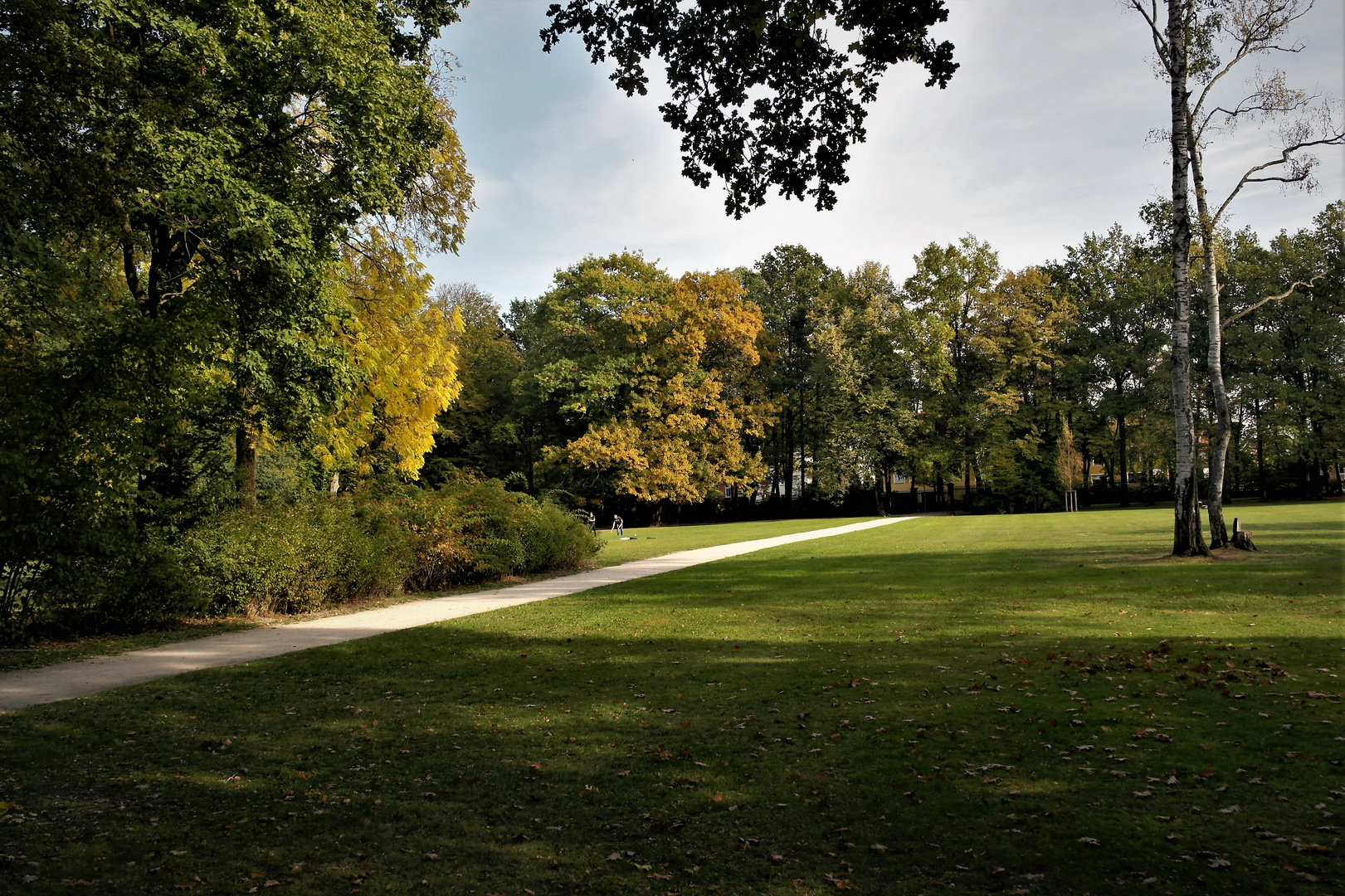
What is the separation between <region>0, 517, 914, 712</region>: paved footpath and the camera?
→ 699 cm

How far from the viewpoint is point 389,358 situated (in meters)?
16.9

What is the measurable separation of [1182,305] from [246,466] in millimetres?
17767

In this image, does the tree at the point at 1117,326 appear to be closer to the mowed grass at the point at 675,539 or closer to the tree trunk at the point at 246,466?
the mowed grass at the point at 675,539

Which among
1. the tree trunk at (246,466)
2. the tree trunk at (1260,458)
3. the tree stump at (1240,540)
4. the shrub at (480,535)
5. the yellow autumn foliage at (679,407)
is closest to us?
the tree trunk at (246,466)

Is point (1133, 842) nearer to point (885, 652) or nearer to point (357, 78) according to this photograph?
point (885, 652)

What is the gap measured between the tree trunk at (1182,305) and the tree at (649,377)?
85.1 ft

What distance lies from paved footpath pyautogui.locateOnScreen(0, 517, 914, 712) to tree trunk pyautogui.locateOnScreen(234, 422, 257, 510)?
262 cm

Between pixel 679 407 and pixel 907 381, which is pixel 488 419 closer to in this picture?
pixel 679 407

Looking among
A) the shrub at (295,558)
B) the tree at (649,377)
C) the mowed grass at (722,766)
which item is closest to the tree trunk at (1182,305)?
the mowed grass at (722,766)

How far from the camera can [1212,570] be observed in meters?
12.9

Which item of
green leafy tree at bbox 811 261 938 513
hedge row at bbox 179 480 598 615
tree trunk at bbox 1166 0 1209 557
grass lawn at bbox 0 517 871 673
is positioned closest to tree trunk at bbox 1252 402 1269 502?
green leafy tree at bbox 811 261 938 513

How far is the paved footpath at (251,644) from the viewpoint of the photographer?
6.99m

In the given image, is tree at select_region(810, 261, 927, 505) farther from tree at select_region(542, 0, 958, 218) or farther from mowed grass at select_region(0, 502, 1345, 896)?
tree at select_region(542, 0, 958, 218)

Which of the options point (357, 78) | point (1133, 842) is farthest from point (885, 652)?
point (357, 78)
